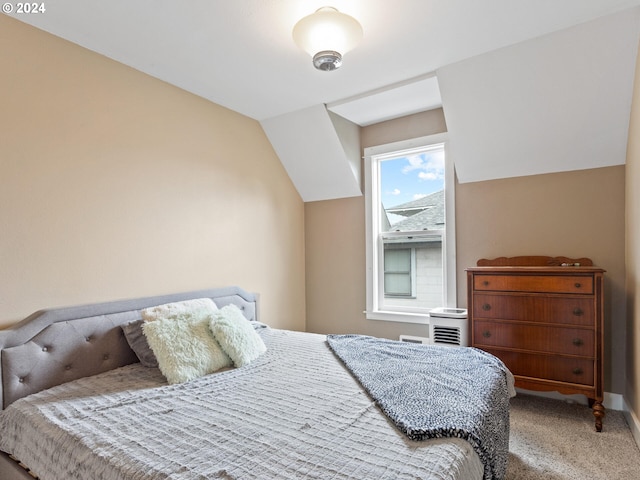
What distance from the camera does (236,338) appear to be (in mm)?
2162

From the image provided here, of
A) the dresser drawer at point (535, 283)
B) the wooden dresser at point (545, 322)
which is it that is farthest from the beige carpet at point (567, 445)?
the dresser drawer at point (535, 283)

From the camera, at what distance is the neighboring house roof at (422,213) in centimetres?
347

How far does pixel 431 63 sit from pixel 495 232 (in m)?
1.48

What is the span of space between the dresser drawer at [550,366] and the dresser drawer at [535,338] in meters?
0.05

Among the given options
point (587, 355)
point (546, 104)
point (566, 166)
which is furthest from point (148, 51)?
point (587, 355)

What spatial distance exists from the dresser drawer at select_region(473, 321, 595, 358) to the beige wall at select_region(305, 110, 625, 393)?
17.3 inches

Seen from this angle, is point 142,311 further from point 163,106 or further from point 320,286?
point 320,286

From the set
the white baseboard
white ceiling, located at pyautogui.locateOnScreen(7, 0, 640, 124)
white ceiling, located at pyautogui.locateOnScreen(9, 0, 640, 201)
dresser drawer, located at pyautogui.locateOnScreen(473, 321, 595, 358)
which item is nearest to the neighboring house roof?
white ceiling, located at pyautogui.locateOnScreen(9, 0, 640, 201)

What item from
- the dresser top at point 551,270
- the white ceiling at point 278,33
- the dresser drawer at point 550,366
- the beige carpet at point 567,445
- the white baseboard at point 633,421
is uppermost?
the white ceiling at point 278,33

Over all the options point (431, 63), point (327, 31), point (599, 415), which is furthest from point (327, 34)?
point (599, 415)

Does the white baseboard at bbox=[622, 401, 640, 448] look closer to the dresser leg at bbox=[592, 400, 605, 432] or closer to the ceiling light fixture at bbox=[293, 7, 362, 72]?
the dresser leg at bbox=[592, 400, 605, 432]

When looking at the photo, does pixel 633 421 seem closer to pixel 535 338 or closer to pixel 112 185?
pixel 535 338

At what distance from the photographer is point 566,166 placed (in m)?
2.82

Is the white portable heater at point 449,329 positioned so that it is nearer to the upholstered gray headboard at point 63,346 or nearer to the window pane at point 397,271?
the window pane at point 397,271
